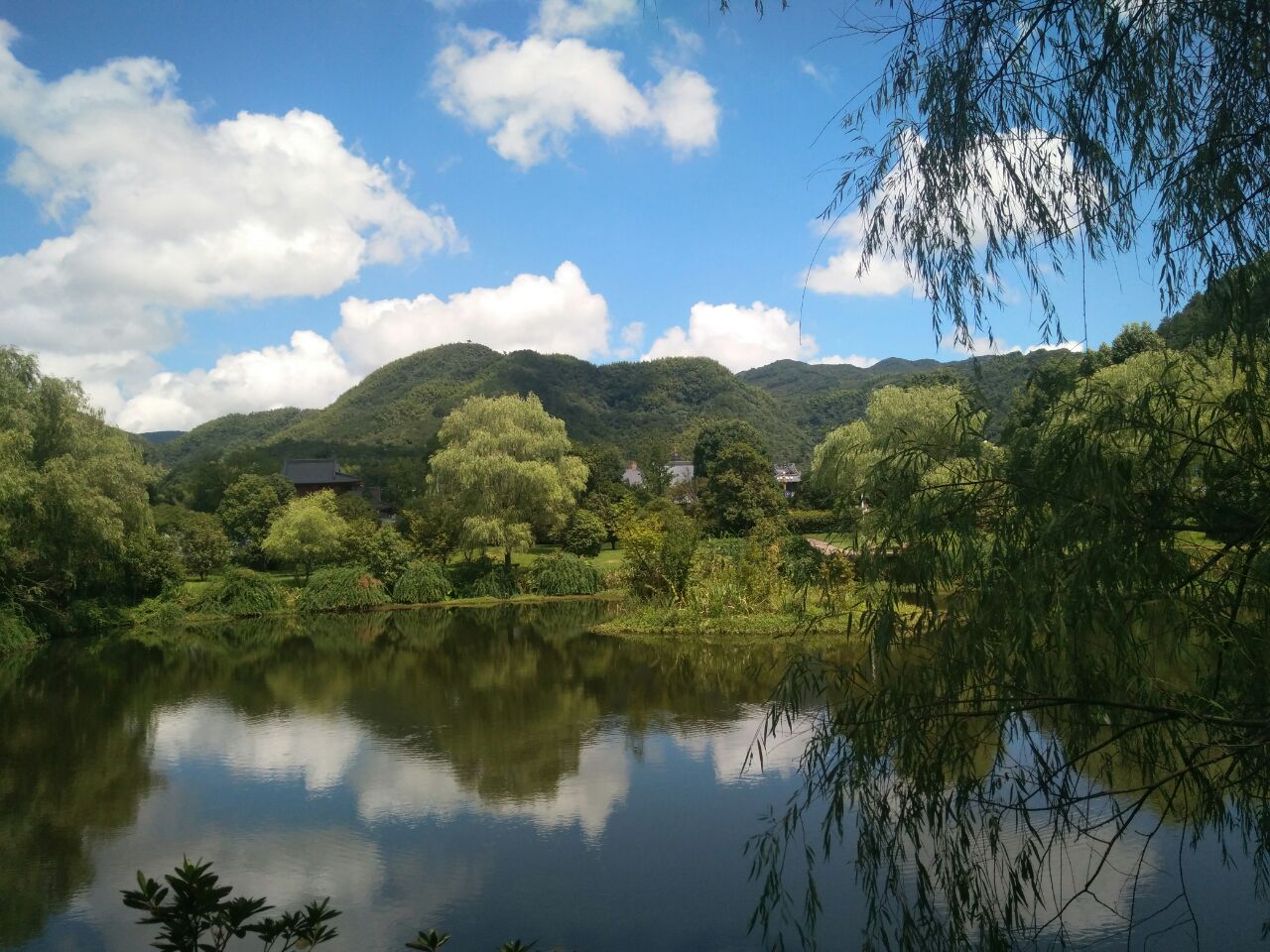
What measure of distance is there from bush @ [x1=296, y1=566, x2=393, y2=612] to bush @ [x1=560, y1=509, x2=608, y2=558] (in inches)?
268

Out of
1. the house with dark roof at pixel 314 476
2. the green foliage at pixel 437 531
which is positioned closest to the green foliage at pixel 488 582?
the green foliage at pixel 437 531

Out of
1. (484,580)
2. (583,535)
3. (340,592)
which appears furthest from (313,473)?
(484,580)

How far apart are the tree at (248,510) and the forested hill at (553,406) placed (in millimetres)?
26191

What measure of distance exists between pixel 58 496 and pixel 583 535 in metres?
15.5

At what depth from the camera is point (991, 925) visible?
118 inches

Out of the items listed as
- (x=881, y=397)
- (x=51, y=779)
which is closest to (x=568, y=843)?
(x=51, y=779)

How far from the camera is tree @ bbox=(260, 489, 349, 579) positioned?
25516 millimetres

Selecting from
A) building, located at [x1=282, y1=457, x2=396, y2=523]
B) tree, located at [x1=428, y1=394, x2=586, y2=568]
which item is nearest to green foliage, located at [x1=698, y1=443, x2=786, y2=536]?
tree, located at [x1=428, y1=394, x2=586, y2=568]

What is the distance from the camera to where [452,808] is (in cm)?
831

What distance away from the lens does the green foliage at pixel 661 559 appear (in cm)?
1994

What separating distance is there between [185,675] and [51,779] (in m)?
6.19

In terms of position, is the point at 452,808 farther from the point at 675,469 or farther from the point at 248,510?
the point at 675,469

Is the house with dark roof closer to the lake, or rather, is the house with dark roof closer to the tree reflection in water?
the lake

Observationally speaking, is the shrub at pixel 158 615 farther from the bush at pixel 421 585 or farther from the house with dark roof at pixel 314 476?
the house with dark roof at pixel 314 476
